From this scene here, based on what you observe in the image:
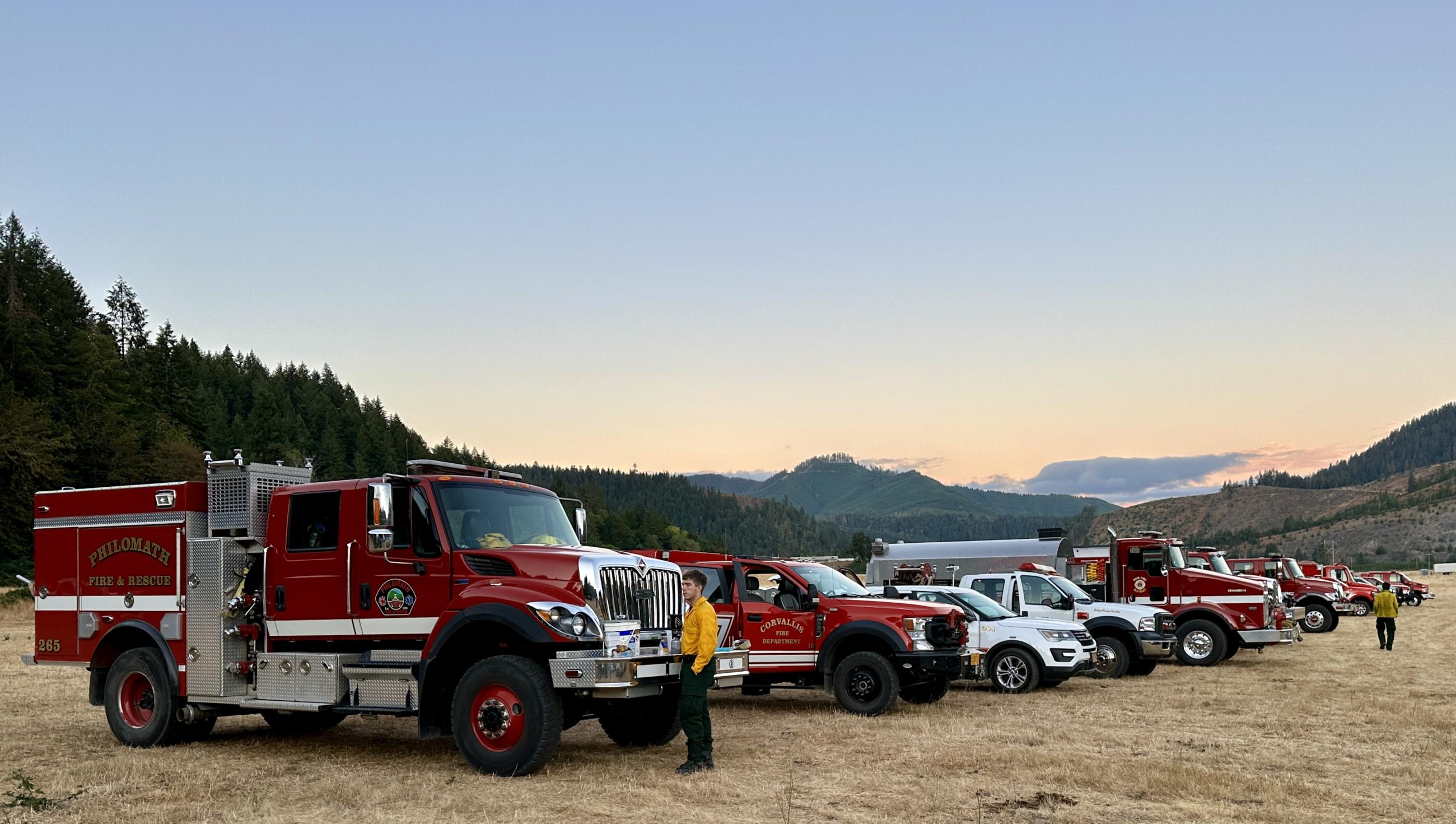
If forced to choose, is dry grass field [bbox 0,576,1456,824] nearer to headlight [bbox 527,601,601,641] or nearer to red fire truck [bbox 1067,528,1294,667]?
headlight [bbox 527,601,601,641]

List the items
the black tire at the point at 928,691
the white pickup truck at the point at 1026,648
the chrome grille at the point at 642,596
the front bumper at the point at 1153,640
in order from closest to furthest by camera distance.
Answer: the chrome grille at the point at 642,596, the black tire at the point at 928,691, the white pickup truck at the point at 1026,648, the front bumper at the point at 1153,640

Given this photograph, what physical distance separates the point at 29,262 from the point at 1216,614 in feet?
306

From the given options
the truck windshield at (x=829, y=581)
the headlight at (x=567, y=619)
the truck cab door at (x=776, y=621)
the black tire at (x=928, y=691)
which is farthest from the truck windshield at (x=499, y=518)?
the black tire at (x=928, y=691)

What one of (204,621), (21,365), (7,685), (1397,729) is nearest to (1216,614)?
(1397,729)

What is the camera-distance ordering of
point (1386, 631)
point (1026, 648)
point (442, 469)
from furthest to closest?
point (1386, 631) < point (1026, 648) < point (442, 469)

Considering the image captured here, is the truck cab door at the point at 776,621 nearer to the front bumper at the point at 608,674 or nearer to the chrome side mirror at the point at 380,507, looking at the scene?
the front bumper at the point at 608,674

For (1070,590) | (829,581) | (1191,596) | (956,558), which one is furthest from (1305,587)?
(829,581)

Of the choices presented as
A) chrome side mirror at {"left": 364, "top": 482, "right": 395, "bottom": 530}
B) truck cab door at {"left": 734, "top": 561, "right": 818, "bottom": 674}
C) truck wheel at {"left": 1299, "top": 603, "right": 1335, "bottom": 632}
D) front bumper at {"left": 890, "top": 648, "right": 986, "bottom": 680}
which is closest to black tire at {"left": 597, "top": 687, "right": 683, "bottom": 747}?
chrome side mirror at {"left": 364, "top": 482, "right": 395, "bottom": 530}

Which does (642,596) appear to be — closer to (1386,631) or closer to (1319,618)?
(1386,631)

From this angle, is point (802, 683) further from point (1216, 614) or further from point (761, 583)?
point (1216, 614)

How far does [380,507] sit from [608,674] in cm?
254

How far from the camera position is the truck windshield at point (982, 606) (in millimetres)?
18516

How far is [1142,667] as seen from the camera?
20.9m

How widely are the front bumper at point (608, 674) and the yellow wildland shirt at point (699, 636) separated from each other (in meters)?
0.20
